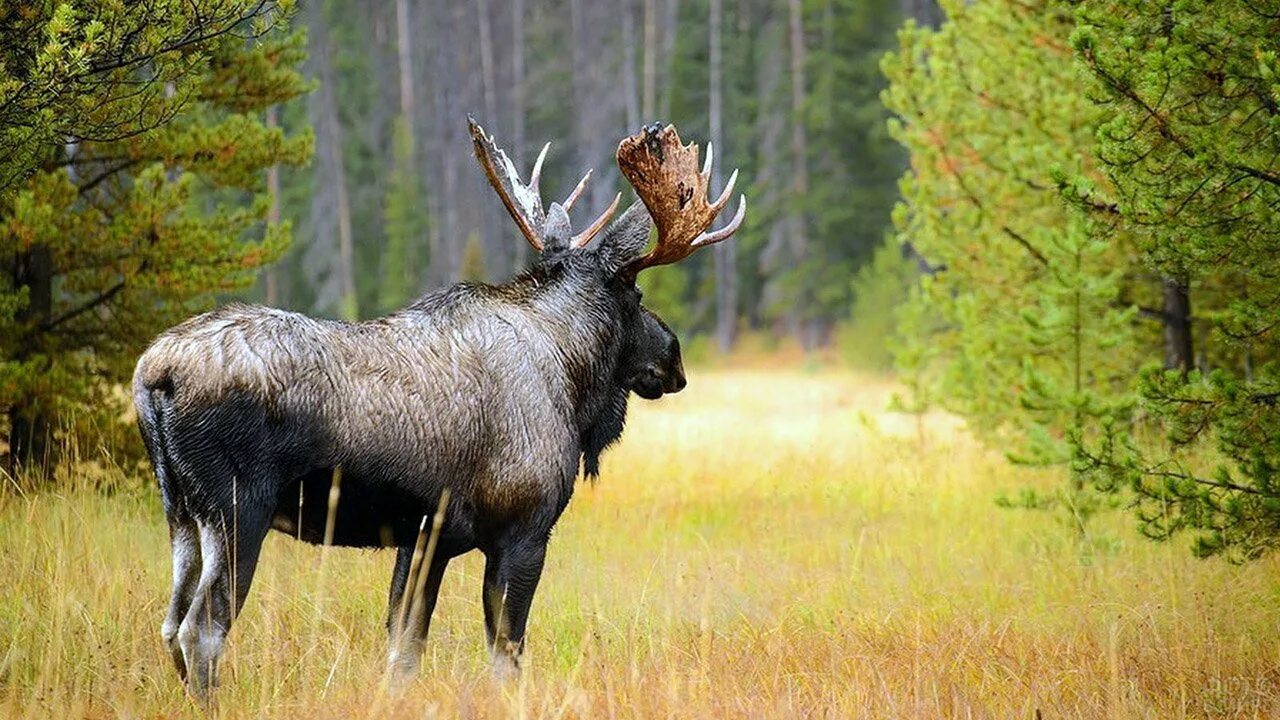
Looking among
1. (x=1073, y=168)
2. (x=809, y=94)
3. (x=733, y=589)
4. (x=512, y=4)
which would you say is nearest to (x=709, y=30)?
(x=809, y=94)

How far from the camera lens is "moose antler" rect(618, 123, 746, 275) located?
18.2 ft

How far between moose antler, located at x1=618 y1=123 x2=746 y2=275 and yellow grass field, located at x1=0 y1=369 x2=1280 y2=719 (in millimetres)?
1675

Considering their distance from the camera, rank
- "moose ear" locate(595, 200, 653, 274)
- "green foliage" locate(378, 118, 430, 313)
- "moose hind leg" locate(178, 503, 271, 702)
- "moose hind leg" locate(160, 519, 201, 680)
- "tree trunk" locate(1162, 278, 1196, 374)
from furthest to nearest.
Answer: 1. "green foliage" locate(378, 118, 430, 313)
2. "tree trunk" locate(1162, 278, 1196, 374)
3. "moose ear" locate(595, 200, 653, 274)
4. "moose hind leg" locate(160, 519, 201, 680)
5. "moose hind leg" locate(178, 503, 271, 702)

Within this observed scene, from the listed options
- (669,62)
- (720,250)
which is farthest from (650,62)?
(720,250)

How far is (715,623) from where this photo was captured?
5.88 metres

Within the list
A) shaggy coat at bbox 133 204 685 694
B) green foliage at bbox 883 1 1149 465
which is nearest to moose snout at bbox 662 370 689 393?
shaggy coat at bbox 133 204 685 694

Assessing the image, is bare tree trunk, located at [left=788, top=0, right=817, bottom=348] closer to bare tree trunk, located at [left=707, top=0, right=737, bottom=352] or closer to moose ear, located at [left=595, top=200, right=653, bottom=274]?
bare tree trunk, located at [left=707, top=0, right=737, bottom=352]

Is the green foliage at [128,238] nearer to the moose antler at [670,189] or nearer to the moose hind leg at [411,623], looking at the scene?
the moose antler at [670,189]

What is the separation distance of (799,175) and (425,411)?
2892 cm

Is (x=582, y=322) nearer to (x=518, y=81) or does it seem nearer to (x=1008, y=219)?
(x=1008, y=219)

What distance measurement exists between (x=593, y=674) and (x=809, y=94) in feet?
104

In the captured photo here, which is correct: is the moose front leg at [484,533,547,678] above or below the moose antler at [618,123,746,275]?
below

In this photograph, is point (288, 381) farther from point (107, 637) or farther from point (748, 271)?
point (748, 271)

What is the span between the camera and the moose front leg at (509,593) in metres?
4.70
